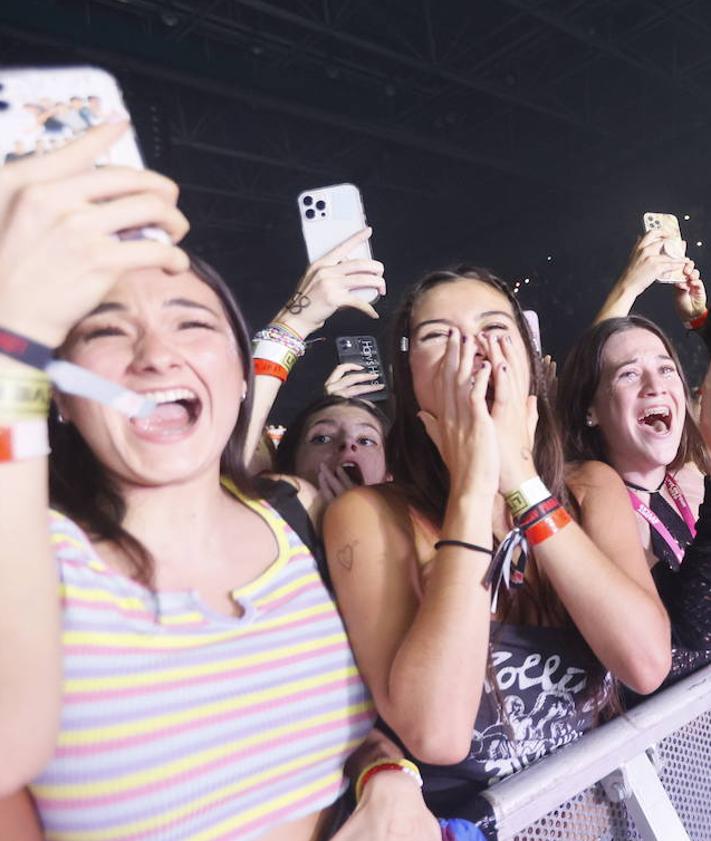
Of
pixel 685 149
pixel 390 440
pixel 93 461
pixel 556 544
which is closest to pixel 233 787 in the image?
pixel 93 461

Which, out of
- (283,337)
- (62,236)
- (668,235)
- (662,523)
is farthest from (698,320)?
(62,236)

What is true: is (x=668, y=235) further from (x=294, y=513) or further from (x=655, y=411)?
(x=294, y=513)

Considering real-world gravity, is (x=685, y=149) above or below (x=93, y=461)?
above

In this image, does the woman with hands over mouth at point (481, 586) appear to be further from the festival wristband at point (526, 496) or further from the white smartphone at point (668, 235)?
the white smartphone at point (668, 235)

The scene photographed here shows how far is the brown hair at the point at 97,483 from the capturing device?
80 cm

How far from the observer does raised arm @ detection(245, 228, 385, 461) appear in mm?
1292

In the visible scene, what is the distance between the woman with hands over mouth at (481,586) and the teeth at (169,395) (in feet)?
0.97

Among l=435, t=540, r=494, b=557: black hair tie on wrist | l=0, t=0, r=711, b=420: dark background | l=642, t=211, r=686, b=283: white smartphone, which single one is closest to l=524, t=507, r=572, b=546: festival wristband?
l=435, t=540, r=494, b=557: black hair tie on wrist

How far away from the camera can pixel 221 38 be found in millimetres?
4719

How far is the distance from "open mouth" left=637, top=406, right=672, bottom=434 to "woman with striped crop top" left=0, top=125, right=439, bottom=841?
1113 mm

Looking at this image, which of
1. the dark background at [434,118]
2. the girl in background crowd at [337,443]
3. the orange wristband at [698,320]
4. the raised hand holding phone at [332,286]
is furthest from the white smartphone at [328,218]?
the dark background at [434,118]

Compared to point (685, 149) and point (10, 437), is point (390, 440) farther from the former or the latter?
point (685, 149)

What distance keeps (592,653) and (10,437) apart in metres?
0.93

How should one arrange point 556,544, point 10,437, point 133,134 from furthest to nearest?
1. point 556,544
2. point 133,134
3. point 10,437
